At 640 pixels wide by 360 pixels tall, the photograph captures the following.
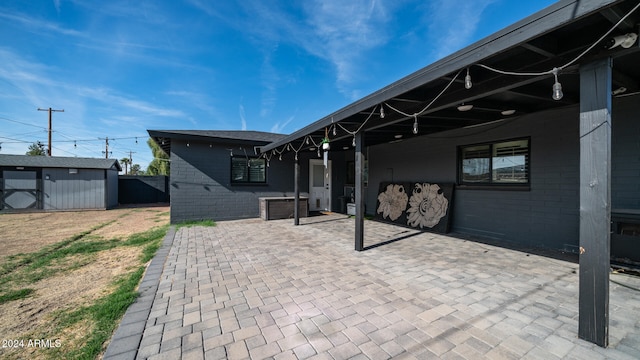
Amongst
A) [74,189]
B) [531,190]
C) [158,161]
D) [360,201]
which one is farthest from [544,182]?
[158,161]

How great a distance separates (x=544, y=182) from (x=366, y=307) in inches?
163

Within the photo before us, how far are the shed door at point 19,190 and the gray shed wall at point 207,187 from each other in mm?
9566

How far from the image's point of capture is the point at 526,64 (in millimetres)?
2262

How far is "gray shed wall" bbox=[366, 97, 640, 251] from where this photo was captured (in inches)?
131

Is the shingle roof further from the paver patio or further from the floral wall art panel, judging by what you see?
the floral wall art panel

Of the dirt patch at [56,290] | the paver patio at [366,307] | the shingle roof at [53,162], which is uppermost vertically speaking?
the shingle roof at [53,162]

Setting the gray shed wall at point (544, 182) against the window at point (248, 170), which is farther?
the window at point (248, 170)

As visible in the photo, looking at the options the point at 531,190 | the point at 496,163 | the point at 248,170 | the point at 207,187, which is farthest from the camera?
the point at 248,170

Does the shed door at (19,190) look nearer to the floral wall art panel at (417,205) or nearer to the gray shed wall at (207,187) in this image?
the gray shed wall at (207,187)

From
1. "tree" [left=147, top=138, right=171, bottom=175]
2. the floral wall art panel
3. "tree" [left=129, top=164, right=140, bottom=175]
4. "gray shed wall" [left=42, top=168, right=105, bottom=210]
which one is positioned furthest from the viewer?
"tree" [left=129, top=164, right=140, bottom=175]

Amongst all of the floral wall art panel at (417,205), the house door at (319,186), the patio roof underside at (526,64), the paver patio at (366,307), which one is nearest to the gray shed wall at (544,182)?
the floral wall art panel at (417,205)

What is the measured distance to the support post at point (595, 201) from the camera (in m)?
1.65

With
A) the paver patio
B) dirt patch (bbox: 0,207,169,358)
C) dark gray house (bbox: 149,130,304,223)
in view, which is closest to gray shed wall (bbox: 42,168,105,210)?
dark gray house (bbox: 149,130,304,223)

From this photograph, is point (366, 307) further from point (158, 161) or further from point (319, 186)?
point (158, 161)
